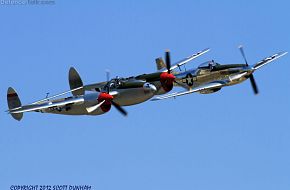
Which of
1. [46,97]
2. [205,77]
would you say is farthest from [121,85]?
[205,77]

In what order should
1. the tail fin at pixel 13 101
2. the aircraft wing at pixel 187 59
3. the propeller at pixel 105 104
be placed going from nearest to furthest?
the propeller at pixel 105 104, the tail fin at pixel 13 101, the aircraft wing at pixel 187 59

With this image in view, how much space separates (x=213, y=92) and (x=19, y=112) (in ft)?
78.8

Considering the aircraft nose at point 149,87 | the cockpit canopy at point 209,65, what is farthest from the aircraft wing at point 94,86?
the cockpit canopy at point 209,65

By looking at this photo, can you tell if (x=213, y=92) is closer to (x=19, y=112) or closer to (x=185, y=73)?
(x=185, y=73)

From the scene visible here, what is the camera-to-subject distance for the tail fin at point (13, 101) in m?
99.5

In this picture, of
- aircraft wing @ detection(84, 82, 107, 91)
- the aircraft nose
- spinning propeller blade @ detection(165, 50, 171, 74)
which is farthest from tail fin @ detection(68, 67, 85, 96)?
the aircraft nose

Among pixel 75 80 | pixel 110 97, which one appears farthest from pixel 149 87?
pixel 75 80

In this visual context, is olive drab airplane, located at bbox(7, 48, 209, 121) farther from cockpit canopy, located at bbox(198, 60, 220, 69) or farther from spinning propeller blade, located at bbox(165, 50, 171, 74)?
cockpit canopy, located at bbox(198, 60, 220, 69)

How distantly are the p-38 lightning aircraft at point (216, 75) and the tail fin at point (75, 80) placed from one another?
Result: 493 inches

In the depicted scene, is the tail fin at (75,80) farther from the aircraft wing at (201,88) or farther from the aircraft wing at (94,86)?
the aircraft wing at (201,88)

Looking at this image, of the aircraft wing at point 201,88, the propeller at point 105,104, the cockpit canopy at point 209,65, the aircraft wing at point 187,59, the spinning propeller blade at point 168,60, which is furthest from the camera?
the aircraft wing at point 187,59

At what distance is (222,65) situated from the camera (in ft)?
344

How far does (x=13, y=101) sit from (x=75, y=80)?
26.1ft

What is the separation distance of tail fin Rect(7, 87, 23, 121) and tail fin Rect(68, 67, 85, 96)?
679 centimetres
